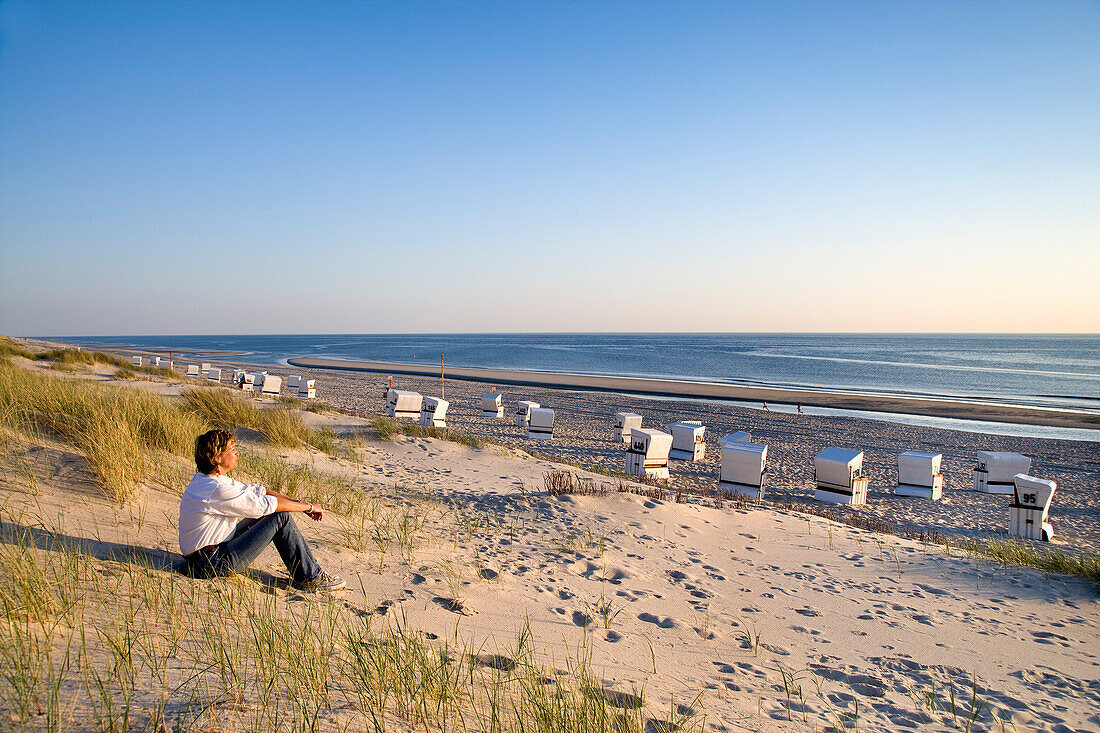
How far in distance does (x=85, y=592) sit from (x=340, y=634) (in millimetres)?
1322

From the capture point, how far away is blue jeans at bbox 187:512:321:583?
3.50m

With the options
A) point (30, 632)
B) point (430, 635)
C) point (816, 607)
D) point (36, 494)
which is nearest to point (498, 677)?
point (430, 635)

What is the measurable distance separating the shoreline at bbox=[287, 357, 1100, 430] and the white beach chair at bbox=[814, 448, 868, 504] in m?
18.1

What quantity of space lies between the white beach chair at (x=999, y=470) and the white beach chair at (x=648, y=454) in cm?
643

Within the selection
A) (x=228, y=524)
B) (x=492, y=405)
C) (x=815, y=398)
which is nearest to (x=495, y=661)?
(x=228, y=524)

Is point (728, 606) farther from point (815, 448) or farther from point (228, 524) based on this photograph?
point (815, 448)

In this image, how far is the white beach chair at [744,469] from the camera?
34.4 ft

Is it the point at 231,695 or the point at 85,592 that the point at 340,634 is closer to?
the point at 231,695

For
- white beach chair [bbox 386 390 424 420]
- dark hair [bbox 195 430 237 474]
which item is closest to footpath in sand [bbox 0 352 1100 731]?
dark hair [bbox 195 430 237 474]

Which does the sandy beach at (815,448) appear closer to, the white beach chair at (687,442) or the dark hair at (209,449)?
the white beach chair at (687,442)

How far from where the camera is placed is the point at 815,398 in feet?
101

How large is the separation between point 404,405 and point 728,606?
13.2 m

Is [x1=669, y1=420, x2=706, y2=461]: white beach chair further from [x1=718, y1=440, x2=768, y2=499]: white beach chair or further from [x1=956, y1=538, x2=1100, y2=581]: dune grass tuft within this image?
[x1=956, y1=538, x2=1100, y2=581]: dune grass tuft

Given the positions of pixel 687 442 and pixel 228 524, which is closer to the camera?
pixel 228 524
